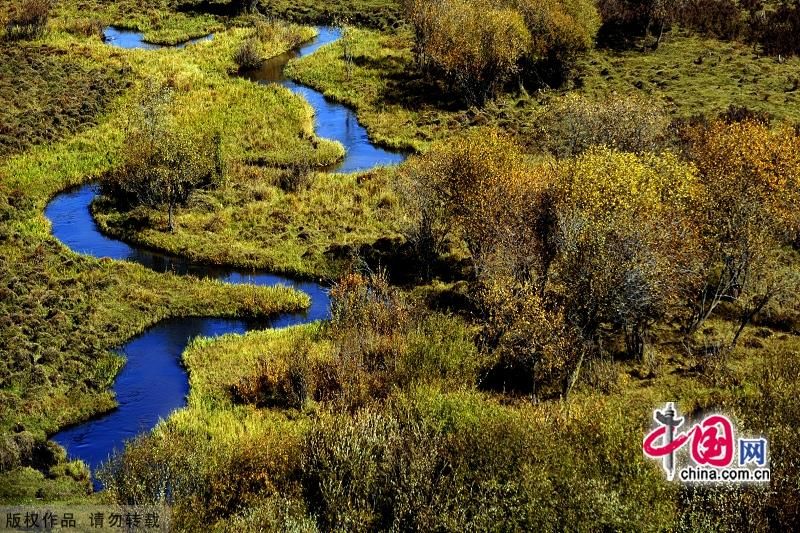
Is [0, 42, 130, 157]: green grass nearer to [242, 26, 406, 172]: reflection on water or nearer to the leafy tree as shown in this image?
[242, 26, 406, 172]: reflection on water

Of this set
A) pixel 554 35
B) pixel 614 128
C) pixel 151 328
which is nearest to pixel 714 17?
pixel 554 35

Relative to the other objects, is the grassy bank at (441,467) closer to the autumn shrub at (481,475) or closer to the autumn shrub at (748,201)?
the autumn shrub at (481,475)

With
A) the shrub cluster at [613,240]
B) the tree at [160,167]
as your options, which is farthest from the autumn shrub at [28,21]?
the shrub cluster at [613,240]

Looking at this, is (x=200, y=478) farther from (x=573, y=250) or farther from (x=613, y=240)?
(x=613, y=240)

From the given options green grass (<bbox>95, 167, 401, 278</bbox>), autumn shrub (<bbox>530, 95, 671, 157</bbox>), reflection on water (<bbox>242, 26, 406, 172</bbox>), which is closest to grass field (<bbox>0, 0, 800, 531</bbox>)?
green grass (<bbox>95, 167, 401, 278</bbox>)

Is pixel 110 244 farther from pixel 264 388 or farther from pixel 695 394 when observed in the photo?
pixel 695 394

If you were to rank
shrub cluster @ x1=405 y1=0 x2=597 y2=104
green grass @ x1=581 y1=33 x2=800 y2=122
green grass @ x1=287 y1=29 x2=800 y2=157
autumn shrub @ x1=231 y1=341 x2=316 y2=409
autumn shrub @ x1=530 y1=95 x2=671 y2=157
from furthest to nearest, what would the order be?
1. shrub cluster @ x1=405 y1=0 x2=597 y2=104
2. green grass @ x1=287 y1=29 x2=800 y2=157
3. green grass @ x1=581 y1=33 x2=800 y2=122
4. autumn shrub @ x1=530 y1=95 x2=671 y2=157
5. autumn shrub @ x1=231 y1=341 x2=316 y2=409

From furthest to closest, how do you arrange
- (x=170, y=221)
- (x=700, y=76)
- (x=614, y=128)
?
1. (x=700, y=76)
2. (x=170, y=221)
3. (x=614, y=128)

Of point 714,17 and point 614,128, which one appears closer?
point 614,128
